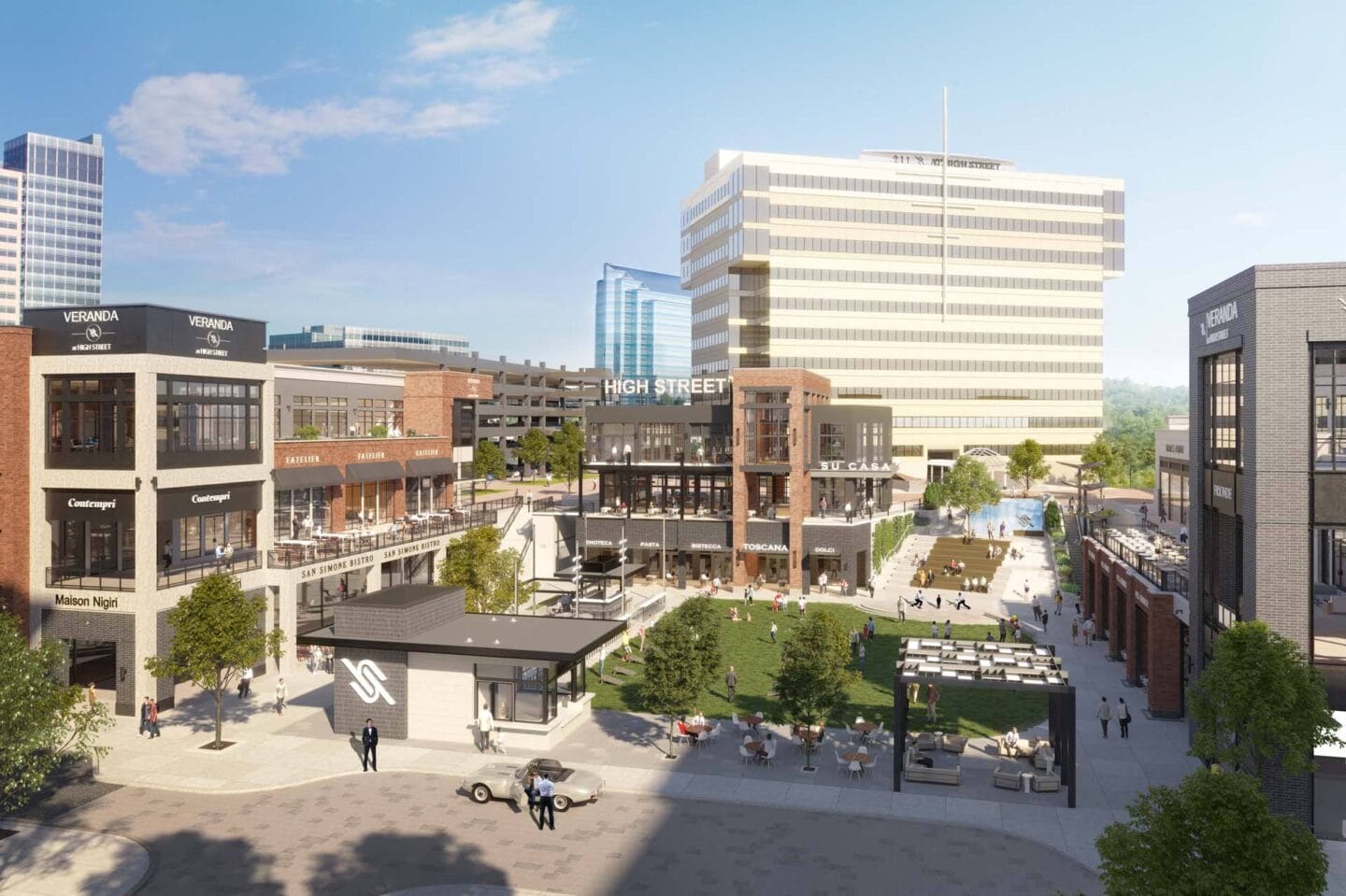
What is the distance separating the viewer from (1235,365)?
89.8ft

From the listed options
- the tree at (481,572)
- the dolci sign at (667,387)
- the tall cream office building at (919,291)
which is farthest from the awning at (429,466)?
the tall cream office building at (919,291)

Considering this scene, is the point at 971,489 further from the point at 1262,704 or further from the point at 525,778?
the point at 525,778

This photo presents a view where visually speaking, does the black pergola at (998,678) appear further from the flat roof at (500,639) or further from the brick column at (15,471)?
the brick column at (15,471)

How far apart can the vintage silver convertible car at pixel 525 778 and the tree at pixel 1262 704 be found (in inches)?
606

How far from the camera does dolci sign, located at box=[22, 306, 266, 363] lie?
36.8m

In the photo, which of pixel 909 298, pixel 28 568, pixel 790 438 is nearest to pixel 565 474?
pixel 909 298

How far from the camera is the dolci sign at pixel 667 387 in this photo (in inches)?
2825

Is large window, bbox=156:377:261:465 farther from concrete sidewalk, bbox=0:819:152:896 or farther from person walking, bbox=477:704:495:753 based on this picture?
person walking, bbox=477:704:495:753

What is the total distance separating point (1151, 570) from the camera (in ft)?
124

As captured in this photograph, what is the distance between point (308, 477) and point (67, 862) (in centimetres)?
2695

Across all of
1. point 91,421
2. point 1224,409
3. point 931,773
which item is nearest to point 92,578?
point 91,421

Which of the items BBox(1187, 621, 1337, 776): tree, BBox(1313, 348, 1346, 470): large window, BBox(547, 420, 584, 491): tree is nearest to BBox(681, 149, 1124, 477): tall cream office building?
BBox(547, 420, 584, 491): tree

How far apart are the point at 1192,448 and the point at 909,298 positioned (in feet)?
304

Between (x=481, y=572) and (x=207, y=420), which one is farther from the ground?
(x=207, y=420)
